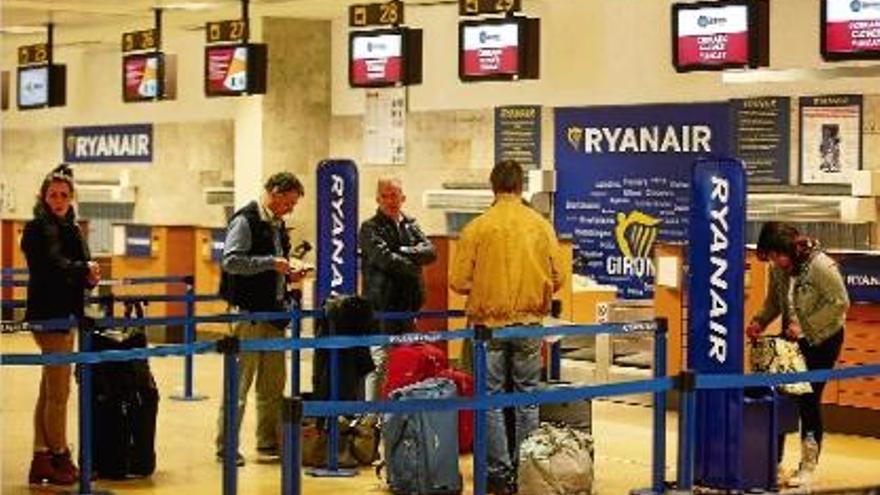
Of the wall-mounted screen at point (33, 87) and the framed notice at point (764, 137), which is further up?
the wall-mounted screen at point (33, 87)

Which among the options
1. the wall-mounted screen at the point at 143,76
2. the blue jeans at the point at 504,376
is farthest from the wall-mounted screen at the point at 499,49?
the blue jeans at the point at 504,376

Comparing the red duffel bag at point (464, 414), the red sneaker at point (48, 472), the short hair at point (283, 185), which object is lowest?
the red sneaker at point (48, 472)

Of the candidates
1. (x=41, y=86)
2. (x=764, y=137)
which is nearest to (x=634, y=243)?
(x=764, y=137)

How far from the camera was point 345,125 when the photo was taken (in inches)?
653

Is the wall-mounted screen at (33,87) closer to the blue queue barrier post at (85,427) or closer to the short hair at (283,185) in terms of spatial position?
the short hair at (283,185)

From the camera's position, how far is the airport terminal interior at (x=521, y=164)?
31.3 feet

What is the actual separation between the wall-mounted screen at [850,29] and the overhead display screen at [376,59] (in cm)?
406

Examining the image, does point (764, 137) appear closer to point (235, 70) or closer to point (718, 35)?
point (718, 35)

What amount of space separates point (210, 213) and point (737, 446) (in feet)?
32.7

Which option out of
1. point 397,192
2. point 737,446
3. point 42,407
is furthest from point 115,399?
point 737,446

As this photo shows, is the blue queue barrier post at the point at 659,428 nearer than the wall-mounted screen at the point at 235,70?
Yes

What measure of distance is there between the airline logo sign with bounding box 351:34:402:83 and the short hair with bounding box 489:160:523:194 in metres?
5.54

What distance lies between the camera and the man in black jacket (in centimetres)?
1070

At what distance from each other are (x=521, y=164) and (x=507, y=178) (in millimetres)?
5730
